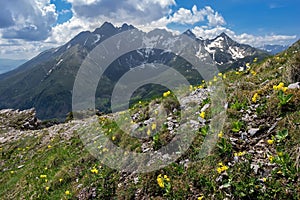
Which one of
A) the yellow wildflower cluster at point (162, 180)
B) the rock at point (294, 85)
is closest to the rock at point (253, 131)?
the rock at point (294, 85)

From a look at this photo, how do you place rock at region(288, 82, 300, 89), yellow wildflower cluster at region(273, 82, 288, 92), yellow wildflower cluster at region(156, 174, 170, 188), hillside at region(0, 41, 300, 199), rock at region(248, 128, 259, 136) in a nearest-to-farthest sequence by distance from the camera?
hillside at region(0, 41, 300, 199) → yellow wildflower cluster at region(156, 174, 170, 188) → rock at region(248, 128, 259, 136) → yellow wildflower cluster at region(273, 82, 288, 92) → rock at region(288, 82, 300, 89)

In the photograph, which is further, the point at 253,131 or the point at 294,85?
the point at 294,85

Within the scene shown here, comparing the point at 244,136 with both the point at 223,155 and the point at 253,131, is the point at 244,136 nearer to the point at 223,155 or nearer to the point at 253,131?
the point at 253,131

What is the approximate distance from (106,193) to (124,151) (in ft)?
7.10

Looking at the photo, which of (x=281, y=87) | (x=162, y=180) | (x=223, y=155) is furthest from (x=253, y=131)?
(x=162, y=180)

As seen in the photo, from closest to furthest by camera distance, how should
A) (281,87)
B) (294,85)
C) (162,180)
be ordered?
1. (162,180)
2. (281,87)
3. (294,85)

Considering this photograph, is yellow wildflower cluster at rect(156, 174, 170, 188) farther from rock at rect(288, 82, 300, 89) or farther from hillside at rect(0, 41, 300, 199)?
rock at rect(288, 82, 300, 89)

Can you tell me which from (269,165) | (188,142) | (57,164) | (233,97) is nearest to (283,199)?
(269,165)

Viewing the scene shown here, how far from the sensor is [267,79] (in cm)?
1102

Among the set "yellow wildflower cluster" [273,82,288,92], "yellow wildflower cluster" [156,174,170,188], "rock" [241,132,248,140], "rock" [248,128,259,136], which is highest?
"yellow wildflower cluster" [273,82,288,92]

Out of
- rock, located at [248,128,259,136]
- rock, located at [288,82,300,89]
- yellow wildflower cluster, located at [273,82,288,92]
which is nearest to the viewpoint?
rock, located at [248,128,259,136]

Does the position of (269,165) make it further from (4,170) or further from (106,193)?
(4,170)

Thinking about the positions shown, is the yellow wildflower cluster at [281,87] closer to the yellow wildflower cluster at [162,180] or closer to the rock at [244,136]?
the rock at [244,136]

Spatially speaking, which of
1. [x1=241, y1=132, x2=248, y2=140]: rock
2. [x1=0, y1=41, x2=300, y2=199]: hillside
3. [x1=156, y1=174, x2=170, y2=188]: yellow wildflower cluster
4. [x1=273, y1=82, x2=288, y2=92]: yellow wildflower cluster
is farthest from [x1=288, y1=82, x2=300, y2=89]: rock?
[x1=156, y1=174, x2=170, y2=188]: yellow wildflower cluster
